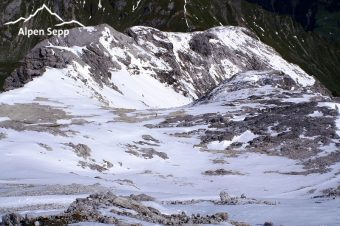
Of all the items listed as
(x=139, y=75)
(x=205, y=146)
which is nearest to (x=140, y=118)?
(x=205, y=146)

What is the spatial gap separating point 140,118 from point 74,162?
3934 centimetres

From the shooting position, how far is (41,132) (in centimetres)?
7681

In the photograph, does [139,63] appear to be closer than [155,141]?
No

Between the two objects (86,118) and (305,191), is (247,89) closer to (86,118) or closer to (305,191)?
(86,118)

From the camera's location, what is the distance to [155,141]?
8619 cm

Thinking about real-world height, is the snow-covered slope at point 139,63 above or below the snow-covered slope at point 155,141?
above

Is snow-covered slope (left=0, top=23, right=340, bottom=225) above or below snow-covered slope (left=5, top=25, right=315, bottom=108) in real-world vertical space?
below

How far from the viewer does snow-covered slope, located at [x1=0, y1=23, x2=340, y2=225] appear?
137 feet

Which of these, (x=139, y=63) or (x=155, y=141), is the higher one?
(x=139, y=63)

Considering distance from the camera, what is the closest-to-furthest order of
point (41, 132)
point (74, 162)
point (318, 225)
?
point (318, 225)
point (74, 162)
point (41, 132)

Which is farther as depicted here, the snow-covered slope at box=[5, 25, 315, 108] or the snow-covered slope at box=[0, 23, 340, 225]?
the snow-covered slope at box=[5, 25, 315, 108]

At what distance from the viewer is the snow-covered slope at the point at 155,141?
41.7 meters

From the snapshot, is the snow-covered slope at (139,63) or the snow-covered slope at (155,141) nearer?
the snow-covered slope at (155,141)

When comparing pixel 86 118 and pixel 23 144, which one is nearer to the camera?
pixel 23 144
